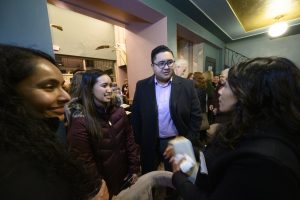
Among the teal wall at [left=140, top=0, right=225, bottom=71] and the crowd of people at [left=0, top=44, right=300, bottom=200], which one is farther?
the teal wall at [left=140, top=0, right=225, bottom=71]

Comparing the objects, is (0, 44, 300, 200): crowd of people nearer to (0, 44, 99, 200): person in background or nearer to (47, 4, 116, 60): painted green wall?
(0, 44, 99, 200): person in background

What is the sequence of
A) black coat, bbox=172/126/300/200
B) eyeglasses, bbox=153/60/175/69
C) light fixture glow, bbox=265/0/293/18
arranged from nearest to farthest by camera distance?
black coat, bbox=172/126/300/200
eyeglasses, bbox=153/60/175/69
light fixture glow, bbox=265/0/293/18

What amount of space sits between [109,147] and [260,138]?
1.06 meters

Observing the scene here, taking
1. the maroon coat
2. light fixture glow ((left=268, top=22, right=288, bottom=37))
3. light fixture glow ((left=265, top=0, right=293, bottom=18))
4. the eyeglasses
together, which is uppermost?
light fixture glow ((left=265, top=0, right=293, bottom=18))

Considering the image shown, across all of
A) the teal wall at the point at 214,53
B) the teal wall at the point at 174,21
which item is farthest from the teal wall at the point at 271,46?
the teal wall at the point at 174,21

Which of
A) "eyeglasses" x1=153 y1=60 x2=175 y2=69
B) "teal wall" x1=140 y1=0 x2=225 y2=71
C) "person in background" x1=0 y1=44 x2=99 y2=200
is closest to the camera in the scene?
"person in background" x1=0 y1=44 x2=99 y2=200

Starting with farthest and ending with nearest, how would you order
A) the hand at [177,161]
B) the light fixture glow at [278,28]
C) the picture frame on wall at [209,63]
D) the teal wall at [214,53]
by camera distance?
the picture frame on wall at [209,63] < the teal wall at [214,53] < the light fixture glow at [278,28] < the hand at [177,161]

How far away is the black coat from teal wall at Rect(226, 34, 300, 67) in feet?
22.8

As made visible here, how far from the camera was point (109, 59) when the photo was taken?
504 centimetres

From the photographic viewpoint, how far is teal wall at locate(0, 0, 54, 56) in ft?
3.95

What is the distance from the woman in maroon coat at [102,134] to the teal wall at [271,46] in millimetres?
6561

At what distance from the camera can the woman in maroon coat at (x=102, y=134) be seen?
1244 millimetres

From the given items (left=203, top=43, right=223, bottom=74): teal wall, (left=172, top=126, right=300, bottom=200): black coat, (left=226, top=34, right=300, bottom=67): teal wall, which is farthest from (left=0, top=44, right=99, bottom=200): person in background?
(left=226, top=34, right=300, bottom=67): teal wall

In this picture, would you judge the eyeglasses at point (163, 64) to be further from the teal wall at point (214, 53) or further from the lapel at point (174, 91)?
the teal wall at point (214, 53)
